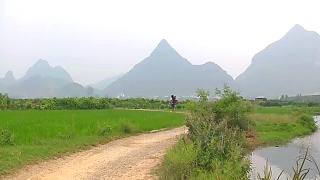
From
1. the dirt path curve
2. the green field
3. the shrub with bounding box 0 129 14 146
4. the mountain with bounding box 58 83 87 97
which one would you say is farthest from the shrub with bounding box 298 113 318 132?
the mountain with bounding box 58 83 87 97

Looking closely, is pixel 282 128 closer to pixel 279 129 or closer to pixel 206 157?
pixel 279 129

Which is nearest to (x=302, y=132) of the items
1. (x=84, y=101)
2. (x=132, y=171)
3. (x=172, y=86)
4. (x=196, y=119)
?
(x=196, y=119)

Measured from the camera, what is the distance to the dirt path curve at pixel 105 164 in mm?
9391

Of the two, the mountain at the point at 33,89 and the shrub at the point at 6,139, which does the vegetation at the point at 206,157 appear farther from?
the mountain at the point at 33,89

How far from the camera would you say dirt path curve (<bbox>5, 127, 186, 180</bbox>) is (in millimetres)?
9391

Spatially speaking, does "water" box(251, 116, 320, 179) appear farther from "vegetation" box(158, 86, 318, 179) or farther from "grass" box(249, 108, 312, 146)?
"vegetation" box(158, 86, 318, 179)

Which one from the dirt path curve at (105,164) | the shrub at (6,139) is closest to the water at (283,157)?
the dirt path curve at (105,164)

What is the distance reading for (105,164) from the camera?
10.8 meters

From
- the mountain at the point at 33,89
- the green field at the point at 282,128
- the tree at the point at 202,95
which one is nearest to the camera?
the tree at the point at 202,95

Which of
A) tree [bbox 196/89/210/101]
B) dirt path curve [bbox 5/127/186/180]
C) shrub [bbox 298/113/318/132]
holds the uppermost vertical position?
tree [bbox 196/89/210/101]

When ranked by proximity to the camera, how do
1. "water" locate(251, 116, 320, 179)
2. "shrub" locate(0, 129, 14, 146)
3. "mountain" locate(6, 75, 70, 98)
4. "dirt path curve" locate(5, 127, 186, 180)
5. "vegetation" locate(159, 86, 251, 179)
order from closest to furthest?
"vegetation" locate(159, 86, 251, 179)
"dirt path curve" locate(5, 127, 186, 180)
"shrub" locate(0, 129, 14, 146)
"water" locate(251, 116, 320, 179)
"mountain" locate(6, 75, 70, 98)

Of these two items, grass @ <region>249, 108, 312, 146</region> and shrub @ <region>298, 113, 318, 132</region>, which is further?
shrub @ <region>298, 113, 318, 132</region>

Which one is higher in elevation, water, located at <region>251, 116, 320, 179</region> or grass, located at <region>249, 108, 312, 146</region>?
grass, located at <region>249, 108, 312, 146</region>

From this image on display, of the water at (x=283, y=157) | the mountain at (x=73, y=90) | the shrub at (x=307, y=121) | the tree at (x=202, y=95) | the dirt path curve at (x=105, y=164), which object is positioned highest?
the mountain at (x=73, y=90)
